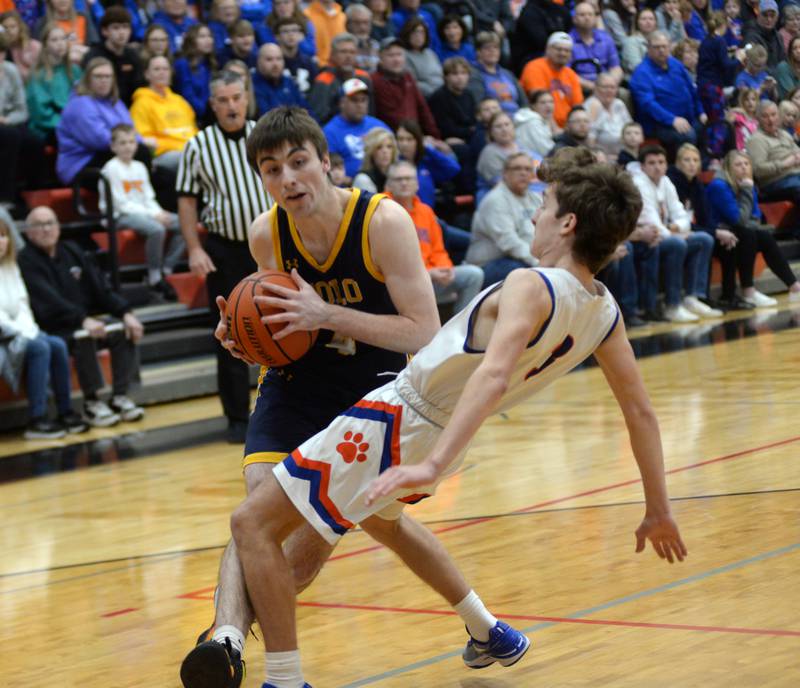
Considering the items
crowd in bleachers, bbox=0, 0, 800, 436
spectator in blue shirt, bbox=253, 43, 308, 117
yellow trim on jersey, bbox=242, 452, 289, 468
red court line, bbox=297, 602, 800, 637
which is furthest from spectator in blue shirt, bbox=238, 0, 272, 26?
yellow trim on jersey, bbox=242, 452, 289, 468

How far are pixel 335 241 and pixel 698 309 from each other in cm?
957

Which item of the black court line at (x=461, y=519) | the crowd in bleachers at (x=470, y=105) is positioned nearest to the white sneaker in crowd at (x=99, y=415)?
the crowd in bleachers at (x=470, y=105)

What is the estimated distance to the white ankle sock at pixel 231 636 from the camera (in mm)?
3414

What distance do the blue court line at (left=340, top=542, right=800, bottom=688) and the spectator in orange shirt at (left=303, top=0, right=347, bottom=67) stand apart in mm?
9133

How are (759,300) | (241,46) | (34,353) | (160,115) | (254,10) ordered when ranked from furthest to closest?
(759,300) < (254,10) < (241,46) < (160,115) < (34,353)

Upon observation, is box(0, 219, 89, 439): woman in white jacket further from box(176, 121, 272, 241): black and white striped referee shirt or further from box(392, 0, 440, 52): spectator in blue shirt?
box(392, 0, 440, 52): spectator in blue shirt

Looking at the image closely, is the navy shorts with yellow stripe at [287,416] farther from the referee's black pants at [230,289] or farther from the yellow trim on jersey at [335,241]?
the referee's black pants at [230,289]

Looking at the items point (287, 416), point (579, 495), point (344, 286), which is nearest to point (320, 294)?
point (344, 286)

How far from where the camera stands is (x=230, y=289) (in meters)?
7.83

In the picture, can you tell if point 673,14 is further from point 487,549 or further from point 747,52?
point 487,549

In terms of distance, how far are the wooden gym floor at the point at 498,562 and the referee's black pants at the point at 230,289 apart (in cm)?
25

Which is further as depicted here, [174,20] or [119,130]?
[174,20]

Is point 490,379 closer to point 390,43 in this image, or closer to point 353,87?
point 353,87

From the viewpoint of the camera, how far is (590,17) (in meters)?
14.4
